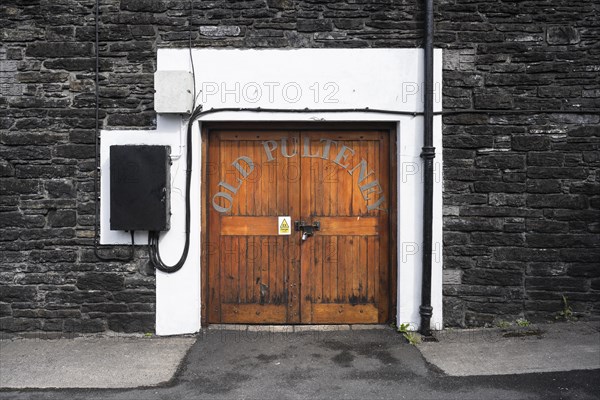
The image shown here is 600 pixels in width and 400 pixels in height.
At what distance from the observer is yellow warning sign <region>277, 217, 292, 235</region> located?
521cm

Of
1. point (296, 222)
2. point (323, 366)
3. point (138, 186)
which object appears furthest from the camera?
point (296, 222)

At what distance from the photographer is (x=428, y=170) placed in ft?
16.4

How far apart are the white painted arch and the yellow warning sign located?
820 millimetres

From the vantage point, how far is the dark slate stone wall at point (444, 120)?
5.08 metres

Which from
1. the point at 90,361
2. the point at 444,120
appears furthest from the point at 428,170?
the point at 90,361

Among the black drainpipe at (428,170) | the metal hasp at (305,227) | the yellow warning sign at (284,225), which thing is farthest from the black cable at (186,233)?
the black drainpipe at (428,170)

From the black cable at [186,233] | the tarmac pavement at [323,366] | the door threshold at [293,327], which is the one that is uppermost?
the black cable at [186,233]

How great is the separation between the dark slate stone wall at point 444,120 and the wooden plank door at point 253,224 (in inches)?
38.4

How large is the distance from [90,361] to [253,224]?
1947 millimetres

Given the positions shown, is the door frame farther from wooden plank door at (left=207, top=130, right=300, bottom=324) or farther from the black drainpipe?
the black drainpipe

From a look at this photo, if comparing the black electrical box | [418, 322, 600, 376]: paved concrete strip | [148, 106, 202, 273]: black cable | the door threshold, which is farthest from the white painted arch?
[418, 322, 600, 376]: paved concrete strip

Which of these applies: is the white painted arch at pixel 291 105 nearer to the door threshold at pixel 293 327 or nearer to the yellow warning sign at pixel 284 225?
the door threshold at pixel 293 327

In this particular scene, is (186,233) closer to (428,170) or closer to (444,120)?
(428,170)

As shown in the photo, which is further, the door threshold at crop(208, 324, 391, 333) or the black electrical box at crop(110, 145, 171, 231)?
the door threshold at crop(208, 324, 391, 333)
